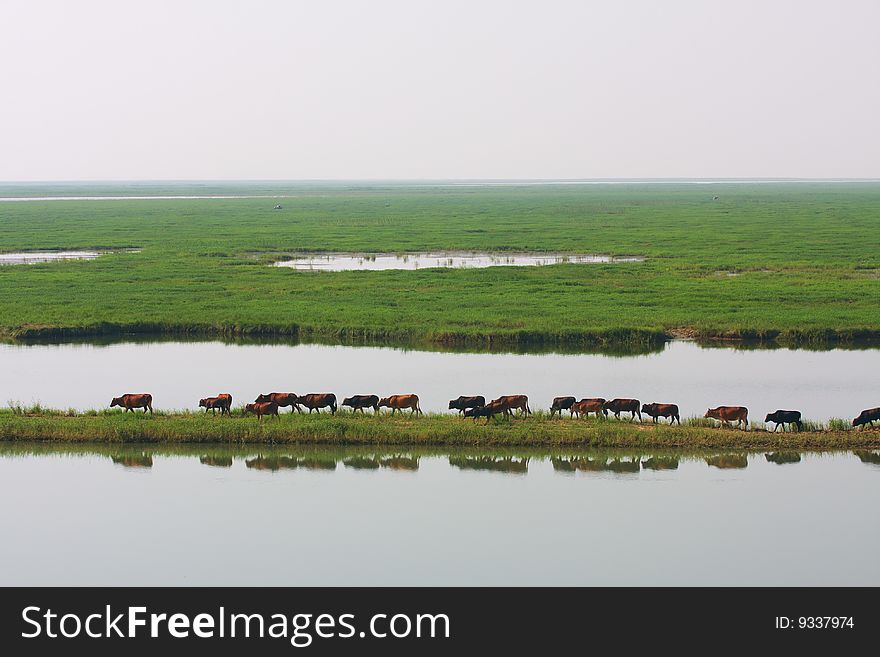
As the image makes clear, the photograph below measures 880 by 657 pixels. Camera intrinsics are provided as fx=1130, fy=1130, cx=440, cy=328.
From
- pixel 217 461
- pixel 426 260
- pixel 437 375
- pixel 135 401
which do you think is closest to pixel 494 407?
pixel 217 461

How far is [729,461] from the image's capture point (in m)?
17.3

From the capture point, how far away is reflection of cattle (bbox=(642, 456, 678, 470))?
17062 mm

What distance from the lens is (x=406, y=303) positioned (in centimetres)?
3362

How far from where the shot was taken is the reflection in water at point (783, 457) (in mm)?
17172

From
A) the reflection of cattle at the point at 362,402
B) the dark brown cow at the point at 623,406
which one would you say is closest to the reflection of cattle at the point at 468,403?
the reflection of cattle at the point at 362,402

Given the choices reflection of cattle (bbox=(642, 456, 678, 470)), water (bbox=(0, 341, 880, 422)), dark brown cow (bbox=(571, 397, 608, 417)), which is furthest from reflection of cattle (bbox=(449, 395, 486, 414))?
reflection of cattle (bbox=(642, 456, 678, 470))

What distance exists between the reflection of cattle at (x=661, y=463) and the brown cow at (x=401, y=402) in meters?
4.25

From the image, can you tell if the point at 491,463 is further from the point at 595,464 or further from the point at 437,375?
the point at 437,375

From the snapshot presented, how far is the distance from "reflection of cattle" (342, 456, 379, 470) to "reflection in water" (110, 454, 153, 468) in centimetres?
306

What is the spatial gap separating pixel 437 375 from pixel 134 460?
7.77 meters

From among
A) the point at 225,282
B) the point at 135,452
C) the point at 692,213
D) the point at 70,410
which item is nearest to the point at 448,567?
the point at 135,452

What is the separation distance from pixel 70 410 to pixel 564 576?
1078cm

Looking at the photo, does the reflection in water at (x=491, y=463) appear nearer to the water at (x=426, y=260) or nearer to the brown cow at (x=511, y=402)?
the brown cow at (x=511, y=402)
